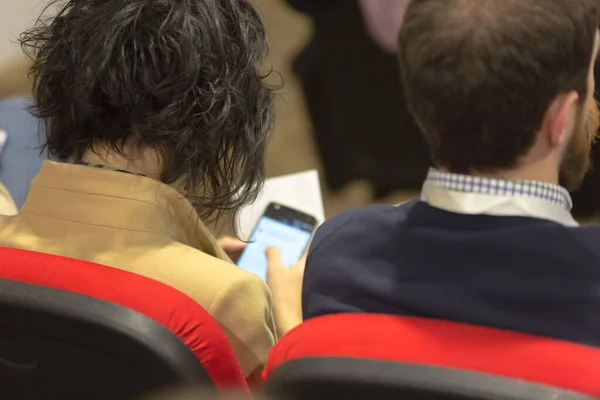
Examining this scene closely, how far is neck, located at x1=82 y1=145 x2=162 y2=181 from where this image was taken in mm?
836

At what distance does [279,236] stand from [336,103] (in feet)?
1.91

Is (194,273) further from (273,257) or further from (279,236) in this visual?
(279,236)

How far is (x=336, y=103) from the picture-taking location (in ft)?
5.79

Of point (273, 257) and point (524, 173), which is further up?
point (524, 173)

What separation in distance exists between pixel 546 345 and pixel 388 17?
1.19 metres

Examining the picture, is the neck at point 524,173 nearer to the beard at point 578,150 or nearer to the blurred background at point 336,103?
the beard at point 578,150

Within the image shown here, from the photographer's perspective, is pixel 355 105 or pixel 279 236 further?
pixel 355 105

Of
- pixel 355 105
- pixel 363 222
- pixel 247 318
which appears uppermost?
pixel 363 222

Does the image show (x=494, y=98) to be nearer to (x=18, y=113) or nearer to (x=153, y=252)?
(x=153, y=252)

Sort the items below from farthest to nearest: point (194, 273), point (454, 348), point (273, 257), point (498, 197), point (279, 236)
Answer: point (279, 236)
point (273, 257)
point (194, 273)
point (498, 197)
point (454, 348)

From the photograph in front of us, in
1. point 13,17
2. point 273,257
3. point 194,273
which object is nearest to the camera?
point 194,273

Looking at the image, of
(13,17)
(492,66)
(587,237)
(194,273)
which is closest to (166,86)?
(194,273)

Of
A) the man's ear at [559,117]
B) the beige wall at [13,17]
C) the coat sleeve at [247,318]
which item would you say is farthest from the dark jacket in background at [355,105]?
the man's ear at [559,117]

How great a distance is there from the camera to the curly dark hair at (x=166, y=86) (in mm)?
779
